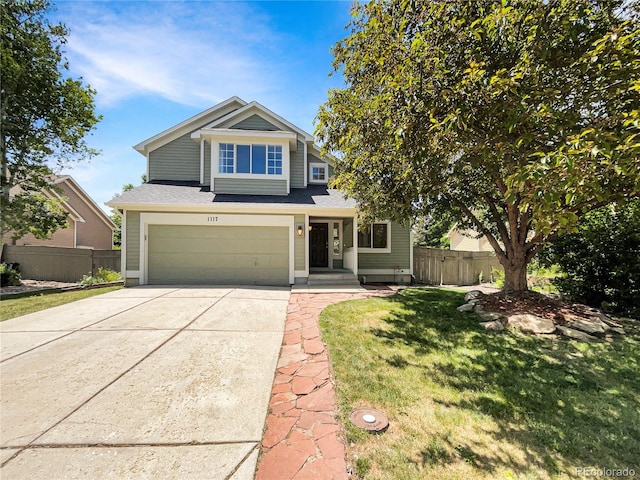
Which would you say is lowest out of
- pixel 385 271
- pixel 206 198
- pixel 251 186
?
pixel 385 271

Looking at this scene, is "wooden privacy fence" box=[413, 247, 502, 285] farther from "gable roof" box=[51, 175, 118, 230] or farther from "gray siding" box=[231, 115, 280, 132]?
"gable roof" box=[51, 175, 118, 230]

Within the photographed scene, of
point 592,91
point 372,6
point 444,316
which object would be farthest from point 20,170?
point 592,91

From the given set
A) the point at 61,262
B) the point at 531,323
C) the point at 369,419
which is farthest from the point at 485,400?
the point at 61,262

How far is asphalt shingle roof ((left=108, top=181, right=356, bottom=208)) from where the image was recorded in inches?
391

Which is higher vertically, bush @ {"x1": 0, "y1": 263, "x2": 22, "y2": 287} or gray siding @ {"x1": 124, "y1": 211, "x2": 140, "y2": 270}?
gray siding @ {"x1": 124, "y1": 211, "x2": 140, "y2": 270}

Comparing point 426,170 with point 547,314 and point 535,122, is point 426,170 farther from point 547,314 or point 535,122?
point 547,314

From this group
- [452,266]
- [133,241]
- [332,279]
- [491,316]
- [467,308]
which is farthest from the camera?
[452,266]

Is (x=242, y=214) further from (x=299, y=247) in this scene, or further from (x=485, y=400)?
(x=485, y=400)

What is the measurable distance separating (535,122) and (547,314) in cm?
417

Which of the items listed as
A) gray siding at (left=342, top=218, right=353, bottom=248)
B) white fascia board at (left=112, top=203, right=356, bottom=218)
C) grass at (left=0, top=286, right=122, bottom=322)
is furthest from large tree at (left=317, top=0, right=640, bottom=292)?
grass at (left=0, top=286, right=122, bottom=322)

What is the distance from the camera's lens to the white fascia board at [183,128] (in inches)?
470

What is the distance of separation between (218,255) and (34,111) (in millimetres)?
8546

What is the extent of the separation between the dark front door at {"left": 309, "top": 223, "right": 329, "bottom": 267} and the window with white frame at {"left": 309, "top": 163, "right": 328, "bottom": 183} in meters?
2.07

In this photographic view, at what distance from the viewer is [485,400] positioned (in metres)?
2.92
